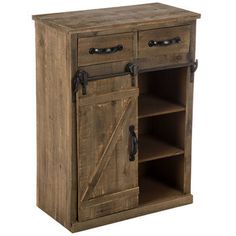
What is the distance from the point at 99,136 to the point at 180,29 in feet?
3.05

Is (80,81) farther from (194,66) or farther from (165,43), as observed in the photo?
(194,66)

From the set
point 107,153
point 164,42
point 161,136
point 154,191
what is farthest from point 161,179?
point 164,42

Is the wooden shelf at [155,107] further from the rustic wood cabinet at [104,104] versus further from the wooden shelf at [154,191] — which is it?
the wooden shelf at [154,191]

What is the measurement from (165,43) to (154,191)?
1194 millimetres

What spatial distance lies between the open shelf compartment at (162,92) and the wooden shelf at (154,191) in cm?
64

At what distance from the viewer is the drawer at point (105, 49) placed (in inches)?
281

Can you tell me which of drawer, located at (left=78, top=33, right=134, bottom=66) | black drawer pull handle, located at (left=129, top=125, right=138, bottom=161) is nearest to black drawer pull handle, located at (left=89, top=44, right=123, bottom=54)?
drawer, located at (left=78, top=33, right=134, bottom=66)

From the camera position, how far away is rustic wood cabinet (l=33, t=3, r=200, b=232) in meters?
7.20

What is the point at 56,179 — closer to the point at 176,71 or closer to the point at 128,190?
the point at 128,190

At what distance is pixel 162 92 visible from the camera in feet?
26.3

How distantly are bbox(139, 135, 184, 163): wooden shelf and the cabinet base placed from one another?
1.08 ft

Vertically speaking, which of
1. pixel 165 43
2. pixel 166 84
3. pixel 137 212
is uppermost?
pixel 165 43

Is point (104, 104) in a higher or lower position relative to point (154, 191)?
higher

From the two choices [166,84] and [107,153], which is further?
[166,84]
